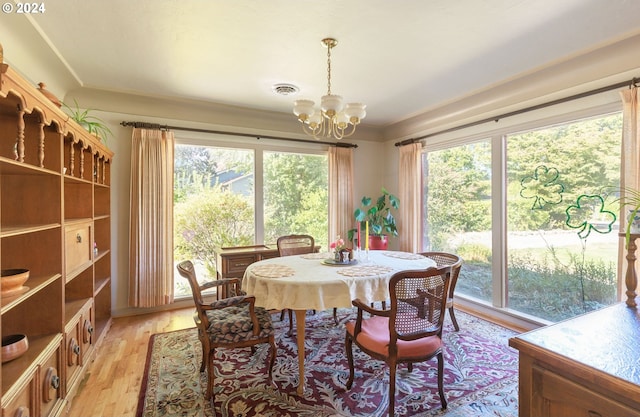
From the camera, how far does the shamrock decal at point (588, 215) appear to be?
2.71 meters

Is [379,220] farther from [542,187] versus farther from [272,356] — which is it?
[272,356]

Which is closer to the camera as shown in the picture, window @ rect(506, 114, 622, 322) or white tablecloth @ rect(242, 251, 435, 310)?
white tablecloth @ rect(242, 251, 435, 310)

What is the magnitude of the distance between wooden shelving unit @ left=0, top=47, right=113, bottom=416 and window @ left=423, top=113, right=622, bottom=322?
4.09 meters

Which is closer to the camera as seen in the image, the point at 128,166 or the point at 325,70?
the point at 325,70

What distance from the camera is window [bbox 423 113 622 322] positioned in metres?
2.75

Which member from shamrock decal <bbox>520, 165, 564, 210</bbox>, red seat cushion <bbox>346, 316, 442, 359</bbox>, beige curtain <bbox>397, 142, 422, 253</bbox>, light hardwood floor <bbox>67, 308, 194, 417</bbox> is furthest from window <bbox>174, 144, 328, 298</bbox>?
shamrock decal <bbox>520, 165, 564, 210</bbox>

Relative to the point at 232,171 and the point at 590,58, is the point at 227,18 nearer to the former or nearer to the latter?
the point at 232,171

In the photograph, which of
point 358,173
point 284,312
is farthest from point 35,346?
point 358,173

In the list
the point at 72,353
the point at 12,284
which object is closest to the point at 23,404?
the point at 12,284

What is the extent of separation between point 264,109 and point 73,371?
3.41 metres

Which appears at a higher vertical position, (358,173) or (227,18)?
(227,18)

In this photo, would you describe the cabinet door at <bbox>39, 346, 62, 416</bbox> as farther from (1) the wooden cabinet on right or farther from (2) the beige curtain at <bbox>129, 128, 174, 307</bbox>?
(1) the wooden cabinet on right

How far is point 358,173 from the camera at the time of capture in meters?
5.18

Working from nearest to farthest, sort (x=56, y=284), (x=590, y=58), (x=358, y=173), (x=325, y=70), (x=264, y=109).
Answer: (x=56, y=284) < (x=590, y=58) < (x=325, y=70) < (x=264, y=109) < (x=358, y=173)
